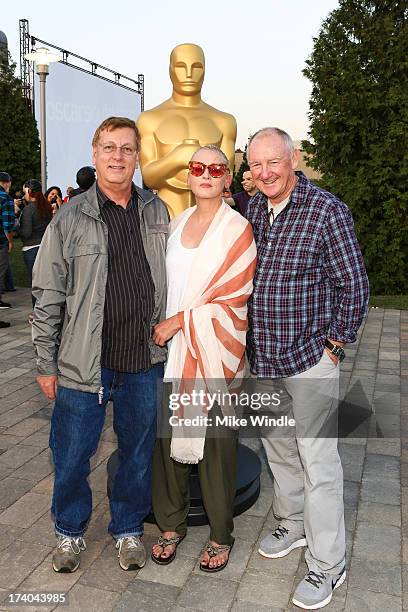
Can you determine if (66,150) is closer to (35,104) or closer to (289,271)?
(35,104)

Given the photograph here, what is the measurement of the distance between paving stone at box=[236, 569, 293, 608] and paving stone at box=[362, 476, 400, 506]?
37.3 inches

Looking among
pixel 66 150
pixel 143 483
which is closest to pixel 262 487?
pixel 143 483

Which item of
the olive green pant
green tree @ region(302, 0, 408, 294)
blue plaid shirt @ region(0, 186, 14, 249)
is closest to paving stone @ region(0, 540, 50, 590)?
the olive green pant

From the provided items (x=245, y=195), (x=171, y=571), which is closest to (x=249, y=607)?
(x=171, y=571)

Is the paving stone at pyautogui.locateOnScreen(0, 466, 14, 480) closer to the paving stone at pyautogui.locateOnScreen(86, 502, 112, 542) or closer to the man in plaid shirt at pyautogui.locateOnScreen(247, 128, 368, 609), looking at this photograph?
the paving stone at pyautogui.locateOnScreen(86, 502, 112, 542)

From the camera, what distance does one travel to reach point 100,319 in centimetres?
238

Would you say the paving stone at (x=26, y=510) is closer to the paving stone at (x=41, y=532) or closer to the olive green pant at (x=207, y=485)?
the paving stone at (x=41, y=532)

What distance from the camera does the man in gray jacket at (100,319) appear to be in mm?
2367

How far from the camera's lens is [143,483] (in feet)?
8.82

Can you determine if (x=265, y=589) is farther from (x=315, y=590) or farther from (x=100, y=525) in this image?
(x=100, y=525)

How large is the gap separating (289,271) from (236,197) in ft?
7.60

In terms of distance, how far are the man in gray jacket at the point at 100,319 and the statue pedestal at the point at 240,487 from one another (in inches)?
16.4

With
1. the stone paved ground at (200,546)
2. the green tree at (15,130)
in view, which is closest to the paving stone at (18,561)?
the stone paved ground at (200,546)

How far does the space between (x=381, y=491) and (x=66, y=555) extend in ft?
5.92
